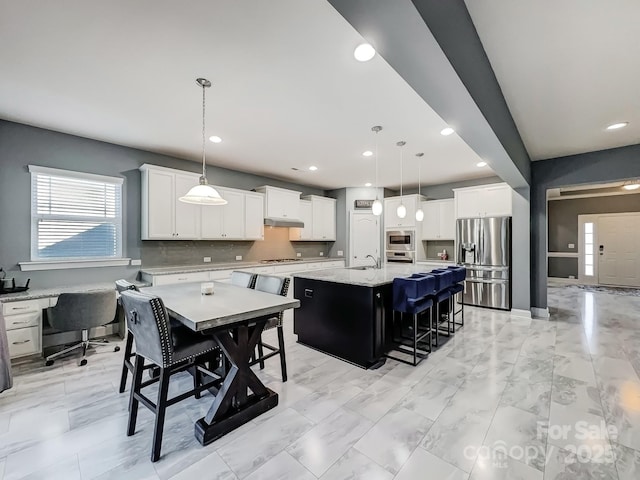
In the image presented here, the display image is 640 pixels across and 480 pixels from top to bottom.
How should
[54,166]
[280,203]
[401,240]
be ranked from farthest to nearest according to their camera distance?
[401,240]
[280,203]
[54,166]

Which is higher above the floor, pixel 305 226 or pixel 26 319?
pixel 305 226

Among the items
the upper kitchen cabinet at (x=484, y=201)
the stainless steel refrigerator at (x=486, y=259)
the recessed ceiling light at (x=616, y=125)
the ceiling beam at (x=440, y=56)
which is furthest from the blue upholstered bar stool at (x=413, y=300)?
the upper kitchen cabinet at (x=484, y=201)

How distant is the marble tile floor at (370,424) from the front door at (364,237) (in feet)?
12.7

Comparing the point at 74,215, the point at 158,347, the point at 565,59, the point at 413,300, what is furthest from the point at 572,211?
the point at 74,215

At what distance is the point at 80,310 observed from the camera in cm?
302

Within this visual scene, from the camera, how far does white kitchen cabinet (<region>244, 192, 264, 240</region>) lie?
533 centimetres

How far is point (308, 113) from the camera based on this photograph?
10.1 ft

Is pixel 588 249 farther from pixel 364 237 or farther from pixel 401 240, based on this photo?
pixel 364 237

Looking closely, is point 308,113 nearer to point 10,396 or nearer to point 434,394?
point 434,394

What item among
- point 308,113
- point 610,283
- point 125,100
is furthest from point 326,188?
point 610,283

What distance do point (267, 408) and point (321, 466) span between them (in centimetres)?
68

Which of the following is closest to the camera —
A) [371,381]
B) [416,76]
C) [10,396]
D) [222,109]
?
[416,76]

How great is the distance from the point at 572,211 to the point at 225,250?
9735mm

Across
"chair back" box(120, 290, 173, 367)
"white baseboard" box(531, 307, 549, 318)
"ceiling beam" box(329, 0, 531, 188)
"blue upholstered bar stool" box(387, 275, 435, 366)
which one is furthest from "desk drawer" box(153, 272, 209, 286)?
"white baseboard" box(531, 307, 549, 318)
